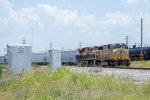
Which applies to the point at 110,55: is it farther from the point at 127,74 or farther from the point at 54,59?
the point at 54,59

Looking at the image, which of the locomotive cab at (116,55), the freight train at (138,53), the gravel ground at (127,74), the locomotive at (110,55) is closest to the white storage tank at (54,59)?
the gravel ground at (127,74)

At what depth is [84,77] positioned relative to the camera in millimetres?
16766

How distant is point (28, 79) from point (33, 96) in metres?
5.05

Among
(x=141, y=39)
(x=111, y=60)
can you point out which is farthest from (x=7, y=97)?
(x=141, y=39)

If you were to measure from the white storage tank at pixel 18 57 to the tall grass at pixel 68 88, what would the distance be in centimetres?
205

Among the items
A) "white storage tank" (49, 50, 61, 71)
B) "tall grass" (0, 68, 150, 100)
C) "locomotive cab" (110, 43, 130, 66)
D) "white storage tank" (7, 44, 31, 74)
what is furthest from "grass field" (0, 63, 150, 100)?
"locomotive cab" (110, 43, 130, 66)

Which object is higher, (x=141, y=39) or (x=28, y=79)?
(x=141, y=39)

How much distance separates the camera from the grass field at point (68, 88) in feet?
38.2

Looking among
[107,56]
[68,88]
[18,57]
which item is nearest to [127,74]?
[18,57]

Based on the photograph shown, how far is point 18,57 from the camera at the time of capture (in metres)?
24.0

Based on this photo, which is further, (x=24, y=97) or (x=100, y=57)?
(x=100, y=57)

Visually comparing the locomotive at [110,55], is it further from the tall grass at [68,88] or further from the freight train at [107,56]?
the tall grass at [68,88]

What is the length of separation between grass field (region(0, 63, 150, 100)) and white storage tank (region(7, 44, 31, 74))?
84.0 inches

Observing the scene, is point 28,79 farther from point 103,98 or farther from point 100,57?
point 100,57
